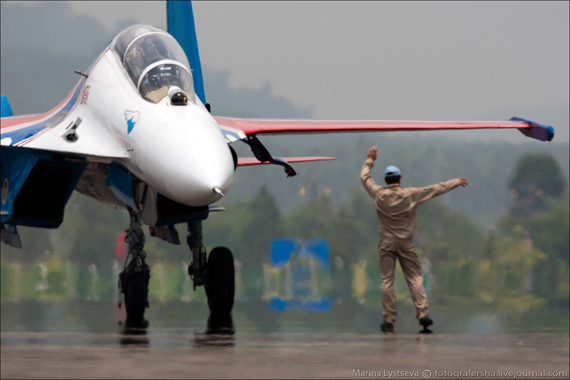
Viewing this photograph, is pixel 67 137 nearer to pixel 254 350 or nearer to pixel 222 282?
pixel 222 282

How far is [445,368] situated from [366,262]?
10.2 m

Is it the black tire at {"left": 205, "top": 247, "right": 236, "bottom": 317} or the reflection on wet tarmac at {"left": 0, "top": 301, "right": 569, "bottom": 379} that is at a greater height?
the black tire at {"left": 205, "top": 247, "right": 236, "bottom": 317}

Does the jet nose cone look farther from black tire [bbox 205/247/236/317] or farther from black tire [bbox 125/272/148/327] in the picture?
black tire [bbox 205/247/236/317]

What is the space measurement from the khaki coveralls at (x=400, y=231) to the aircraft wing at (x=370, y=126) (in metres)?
1.38

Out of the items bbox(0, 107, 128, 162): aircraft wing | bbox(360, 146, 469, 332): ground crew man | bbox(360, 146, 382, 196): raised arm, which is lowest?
bbox(360, 146, 469, 332): ground crew man

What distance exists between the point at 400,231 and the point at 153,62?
3069 millimetres

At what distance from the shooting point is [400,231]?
376 inches

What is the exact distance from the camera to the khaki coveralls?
9.48m

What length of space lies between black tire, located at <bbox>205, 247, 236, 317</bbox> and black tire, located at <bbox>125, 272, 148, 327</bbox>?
3.55ft

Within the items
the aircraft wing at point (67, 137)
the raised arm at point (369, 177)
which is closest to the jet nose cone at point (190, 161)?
the aircraft wing at point (67, 137)

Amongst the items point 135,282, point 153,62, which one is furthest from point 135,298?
point 153,62

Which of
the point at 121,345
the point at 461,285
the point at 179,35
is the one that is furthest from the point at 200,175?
the point at 461,285

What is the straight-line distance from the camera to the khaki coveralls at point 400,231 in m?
9.48

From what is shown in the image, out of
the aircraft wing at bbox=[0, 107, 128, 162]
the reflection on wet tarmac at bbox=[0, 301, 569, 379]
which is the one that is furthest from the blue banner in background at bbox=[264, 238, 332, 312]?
the aircraft wing at bbox=[0, 107, 128, 162]
